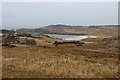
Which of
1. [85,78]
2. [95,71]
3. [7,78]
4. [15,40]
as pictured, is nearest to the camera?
[7,78]

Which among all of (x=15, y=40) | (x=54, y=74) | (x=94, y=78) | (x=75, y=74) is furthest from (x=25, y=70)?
(x=15, y=40)

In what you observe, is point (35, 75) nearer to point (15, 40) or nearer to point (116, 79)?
point (116, 79)

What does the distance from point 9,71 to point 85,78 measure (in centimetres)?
581

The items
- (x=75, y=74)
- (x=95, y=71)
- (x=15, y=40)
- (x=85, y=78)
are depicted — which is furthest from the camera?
(x=15, y=40)

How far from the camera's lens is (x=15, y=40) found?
66.1 m

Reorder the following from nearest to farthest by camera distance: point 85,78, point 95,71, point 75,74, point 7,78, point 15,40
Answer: point 7,78, point 85,78, point 75,74, point 95,71, point 15,40

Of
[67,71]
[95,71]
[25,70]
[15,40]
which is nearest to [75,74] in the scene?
[67,71]

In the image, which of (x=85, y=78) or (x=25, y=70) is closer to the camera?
(x=85, y=78)

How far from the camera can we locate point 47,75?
19047 mm

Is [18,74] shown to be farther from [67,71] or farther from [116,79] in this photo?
[116,79]

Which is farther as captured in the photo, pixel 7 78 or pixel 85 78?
pixel 85 78

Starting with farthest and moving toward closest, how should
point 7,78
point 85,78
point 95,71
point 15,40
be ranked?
point 15,40, point 95,71, point 85,78, point 7,78

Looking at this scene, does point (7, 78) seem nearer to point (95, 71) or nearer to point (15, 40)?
point (95, 71)

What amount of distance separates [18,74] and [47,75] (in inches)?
83.0
